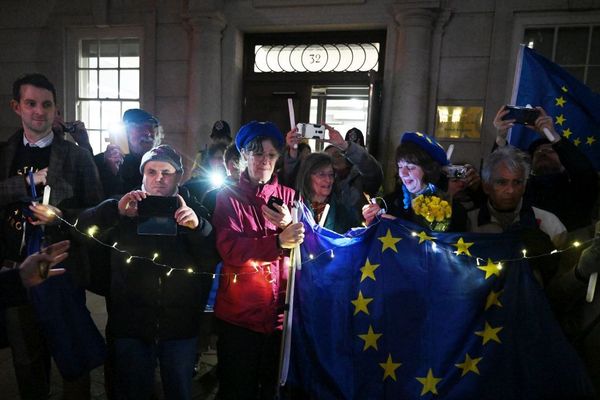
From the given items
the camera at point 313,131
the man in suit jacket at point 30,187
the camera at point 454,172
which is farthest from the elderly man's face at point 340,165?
the man in suit jacket at point 30,187

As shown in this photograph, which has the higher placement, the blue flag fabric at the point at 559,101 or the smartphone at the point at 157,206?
the blue flag fabric at the point at 559,101

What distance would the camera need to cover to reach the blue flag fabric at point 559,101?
362 centimetres

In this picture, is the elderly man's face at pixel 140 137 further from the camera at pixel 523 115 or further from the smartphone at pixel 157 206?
the camera at pixel 523 115

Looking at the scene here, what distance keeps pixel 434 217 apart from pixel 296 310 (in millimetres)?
1083

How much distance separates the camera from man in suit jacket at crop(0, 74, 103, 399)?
2.53 m

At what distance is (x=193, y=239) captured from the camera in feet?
7.47

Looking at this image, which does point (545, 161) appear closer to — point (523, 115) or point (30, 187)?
point (523, 115)

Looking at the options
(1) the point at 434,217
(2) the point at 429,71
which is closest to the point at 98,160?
(1) the point at 434,217

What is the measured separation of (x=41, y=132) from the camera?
262 cm

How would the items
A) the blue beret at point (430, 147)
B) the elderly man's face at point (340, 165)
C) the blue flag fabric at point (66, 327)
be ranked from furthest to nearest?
the elderly man's face at point (340, 165)
the blue beret at point (430, 147)
the blue flag fabric at point (66, 327)

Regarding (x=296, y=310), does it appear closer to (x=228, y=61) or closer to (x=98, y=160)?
(x=98, y=160)

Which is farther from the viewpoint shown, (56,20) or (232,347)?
(56,20)

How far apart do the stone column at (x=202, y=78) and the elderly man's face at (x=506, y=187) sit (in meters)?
5.40

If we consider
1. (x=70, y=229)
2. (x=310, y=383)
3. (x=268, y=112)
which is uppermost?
(x=268, y=112)
